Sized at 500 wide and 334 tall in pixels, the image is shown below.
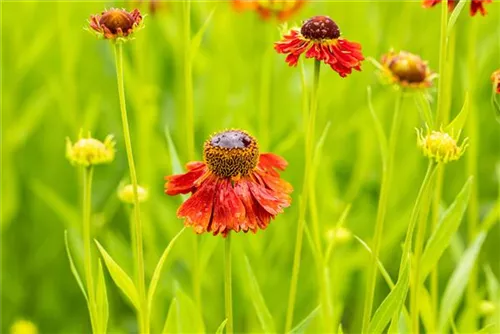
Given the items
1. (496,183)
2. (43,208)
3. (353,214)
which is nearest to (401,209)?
(353,214)

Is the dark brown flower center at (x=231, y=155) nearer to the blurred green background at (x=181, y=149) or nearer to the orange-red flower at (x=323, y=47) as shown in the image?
the orange-red flower at (x=323, y=47)

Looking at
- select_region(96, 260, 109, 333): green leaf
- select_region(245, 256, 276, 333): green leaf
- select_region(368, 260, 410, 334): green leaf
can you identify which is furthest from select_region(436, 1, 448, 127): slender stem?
select_region(96, 260, 109, 333): green leaf

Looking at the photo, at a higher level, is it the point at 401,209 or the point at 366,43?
the point at 366,43

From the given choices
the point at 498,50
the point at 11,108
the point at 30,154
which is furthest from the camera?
the point at 498,50

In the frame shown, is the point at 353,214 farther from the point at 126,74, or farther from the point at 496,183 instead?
the point at 126,74

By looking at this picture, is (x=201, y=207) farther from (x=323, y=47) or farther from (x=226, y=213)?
(x=323, y=47)

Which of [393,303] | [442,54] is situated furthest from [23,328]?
[442,54]
